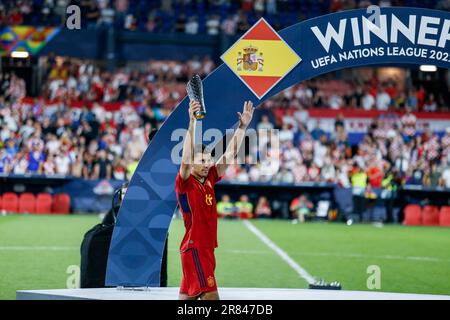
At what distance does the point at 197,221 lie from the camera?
8344 mm

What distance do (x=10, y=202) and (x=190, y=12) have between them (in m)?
13.1

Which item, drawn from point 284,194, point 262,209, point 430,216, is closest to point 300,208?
point 284,194

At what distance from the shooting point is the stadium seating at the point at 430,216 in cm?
2697

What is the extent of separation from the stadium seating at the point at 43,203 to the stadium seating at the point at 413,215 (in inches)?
408

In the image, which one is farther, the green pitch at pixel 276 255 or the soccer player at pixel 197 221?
the green pitch at pixel 276 255

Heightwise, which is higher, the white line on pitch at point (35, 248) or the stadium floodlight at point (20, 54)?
the stadium floodlight at point (20, 54)

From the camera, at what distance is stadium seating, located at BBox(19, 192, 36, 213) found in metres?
26.4

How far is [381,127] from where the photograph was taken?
30.9 meters

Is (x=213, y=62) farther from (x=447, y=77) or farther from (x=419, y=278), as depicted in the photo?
(x=419, y=278)

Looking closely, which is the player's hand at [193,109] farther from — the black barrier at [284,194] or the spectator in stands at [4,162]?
the spectator in stands at [4,162]

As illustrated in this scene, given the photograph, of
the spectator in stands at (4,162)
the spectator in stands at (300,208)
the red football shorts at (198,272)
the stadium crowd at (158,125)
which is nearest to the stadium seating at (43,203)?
the stadium crowd at (158,125)

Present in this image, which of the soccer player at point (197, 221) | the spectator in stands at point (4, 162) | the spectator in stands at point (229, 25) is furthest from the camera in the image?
the spectator in stands at point (229, 25)

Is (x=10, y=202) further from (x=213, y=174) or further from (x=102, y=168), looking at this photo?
(x=213, y=174)

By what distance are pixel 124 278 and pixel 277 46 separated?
9.95 feet
